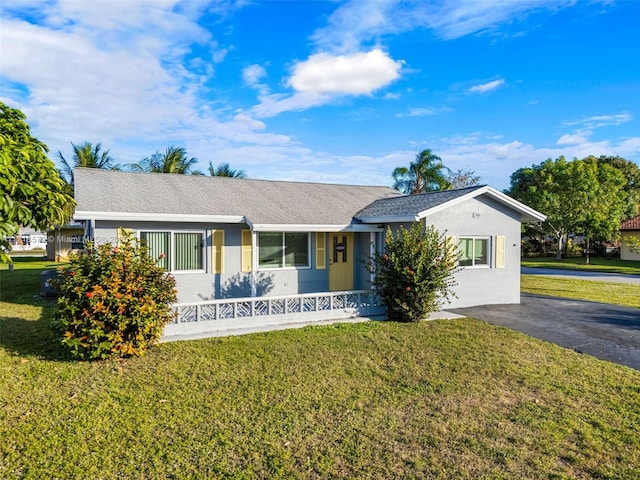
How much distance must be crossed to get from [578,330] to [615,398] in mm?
4339

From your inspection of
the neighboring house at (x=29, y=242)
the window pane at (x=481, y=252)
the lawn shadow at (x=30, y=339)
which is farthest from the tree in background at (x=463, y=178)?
the neighboring house at (x=29, y=242)

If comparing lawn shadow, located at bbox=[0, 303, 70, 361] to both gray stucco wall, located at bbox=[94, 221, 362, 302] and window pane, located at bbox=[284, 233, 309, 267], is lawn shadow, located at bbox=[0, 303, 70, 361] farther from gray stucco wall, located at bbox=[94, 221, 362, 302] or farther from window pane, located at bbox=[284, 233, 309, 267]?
window pane, located at bbox=[284, 233, 309, 267]

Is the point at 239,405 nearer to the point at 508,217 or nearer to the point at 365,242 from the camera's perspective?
the point at 365,242

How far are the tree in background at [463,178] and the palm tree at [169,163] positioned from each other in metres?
24.3

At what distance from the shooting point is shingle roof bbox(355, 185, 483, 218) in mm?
12250

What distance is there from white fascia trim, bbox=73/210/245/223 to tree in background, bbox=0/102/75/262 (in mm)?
5750

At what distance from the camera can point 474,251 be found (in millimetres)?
13062

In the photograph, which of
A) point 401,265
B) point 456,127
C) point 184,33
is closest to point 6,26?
point 184,33

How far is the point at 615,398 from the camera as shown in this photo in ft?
19.9

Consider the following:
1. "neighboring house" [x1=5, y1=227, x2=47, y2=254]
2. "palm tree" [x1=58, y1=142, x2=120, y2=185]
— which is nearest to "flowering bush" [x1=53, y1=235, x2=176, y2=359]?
"palm tree" [x1=58, y1=142, x2=120, y2=185]

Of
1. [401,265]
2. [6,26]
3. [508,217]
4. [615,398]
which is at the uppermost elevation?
[6,26]

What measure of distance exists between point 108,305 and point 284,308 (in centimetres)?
445

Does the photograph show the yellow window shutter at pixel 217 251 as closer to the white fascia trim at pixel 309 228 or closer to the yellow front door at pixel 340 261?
the white fascia trim at pixel 309 228

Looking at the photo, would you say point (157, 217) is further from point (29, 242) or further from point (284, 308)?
point (29, 242)
